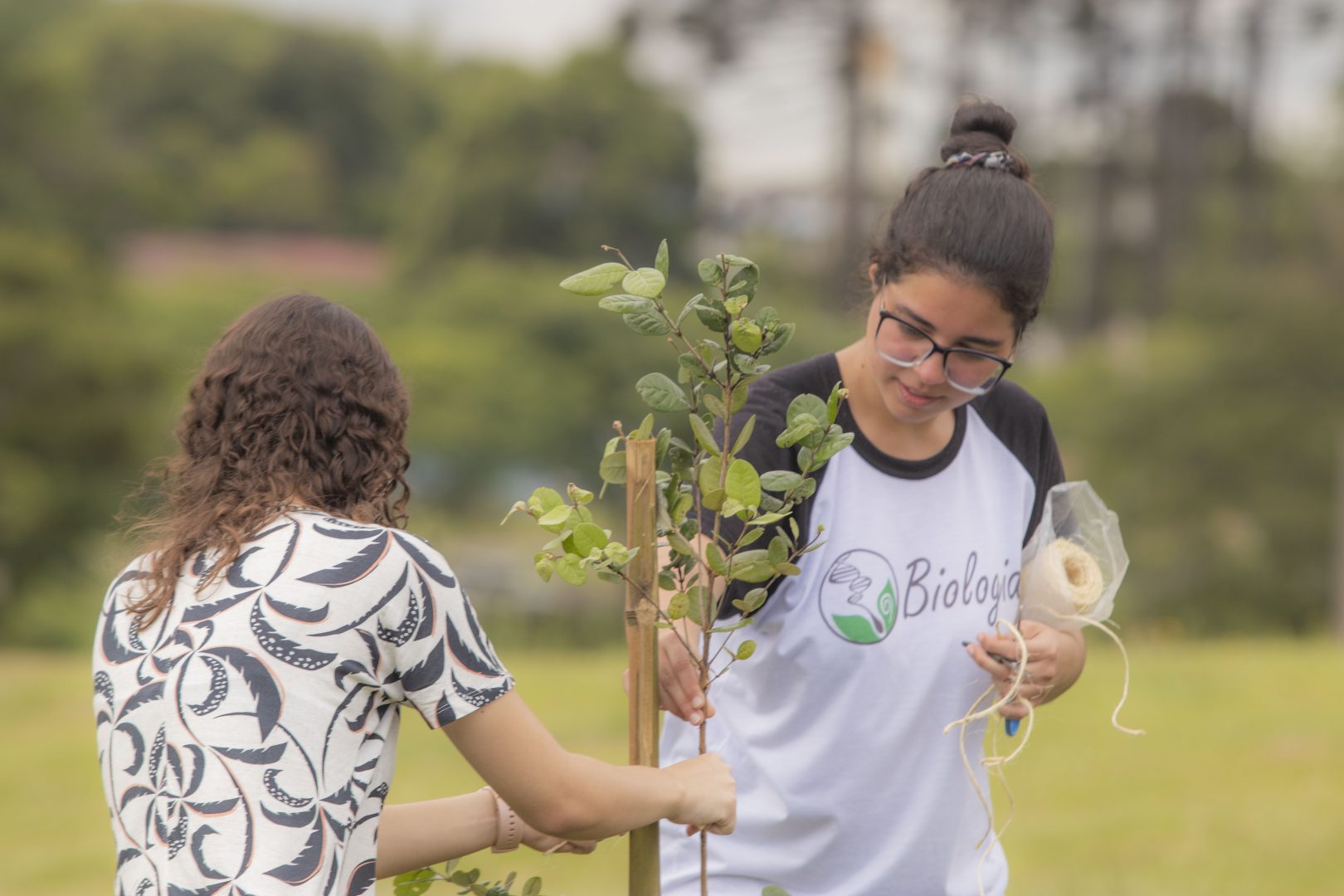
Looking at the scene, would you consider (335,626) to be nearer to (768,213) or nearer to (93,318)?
(93,318)

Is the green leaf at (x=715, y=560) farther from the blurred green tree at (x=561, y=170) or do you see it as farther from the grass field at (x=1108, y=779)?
the blurred green tree at (x=561, y=170)

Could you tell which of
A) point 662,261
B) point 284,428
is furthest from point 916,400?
point 284,428

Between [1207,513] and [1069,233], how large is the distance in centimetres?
951

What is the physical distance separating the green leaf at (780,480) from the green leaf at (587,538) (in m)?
0.20

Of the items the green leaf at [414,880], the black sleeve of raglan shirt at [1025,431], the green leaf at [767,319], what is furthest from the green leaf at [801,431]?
the green leaf at [414,880]

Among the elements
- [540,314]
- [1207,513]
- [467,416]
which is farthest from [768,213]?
[1207,513]

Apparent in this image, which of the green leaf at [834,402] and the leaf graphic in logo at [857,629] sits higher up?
the green leaf at [834,402]

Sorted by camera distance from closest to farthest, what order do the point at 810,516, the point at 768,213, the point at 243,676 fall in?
the point at 243,676 < the point at 810,516 < the point at 768,213

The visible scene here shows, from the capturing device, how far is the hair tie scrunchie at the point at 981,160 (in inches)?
81.4

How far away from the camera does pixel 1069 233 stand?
25516 mm

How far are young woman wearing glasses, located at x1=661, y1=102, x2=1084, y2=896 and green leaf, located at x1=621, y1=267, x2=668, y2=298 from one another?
405 millimetres

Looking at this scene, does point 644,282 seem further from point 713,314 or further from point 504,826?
point 504,826

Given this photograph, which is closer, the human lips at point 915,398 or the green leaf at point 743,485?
the green leaf at point 743,485

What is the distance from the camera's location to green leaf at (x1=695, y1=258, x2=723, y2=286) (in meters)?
1.55
